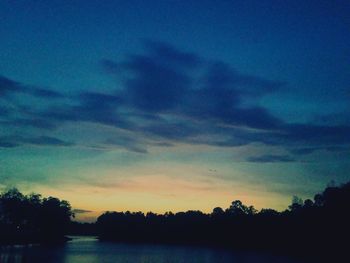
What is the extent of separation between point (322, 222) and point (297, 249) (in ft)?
51.5

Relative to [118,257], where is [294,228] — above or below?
above

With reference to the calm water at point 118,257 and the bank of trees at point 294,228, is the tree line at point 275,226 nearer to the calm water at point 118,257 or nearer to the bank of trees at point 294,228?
the bank of trees at point 294,228

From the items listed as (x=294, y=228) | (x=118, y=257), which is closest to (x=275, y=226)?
(x=294, y=228)

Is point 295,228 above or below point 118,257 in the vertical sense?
above

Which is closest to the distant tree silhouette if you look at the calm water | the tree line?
the tree line

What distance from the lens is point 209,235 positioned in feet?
625

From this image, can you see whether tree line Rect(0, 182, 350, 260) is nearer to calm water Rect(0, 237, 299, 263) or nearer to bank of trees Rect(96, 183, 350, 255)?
bank of trees Rect(96, 183, 350, 255)

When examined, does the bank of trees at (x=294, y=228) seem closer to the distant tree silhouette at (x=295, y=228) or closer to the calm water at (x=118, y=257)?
the distant tree silhouette at (x=295, y=228)

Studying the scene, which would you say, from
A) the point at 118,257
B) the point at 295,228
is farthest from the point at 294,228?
the point at 118,257

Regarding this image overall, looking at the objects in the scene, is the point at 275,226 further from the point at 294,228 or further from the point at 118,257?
the point at 118,257

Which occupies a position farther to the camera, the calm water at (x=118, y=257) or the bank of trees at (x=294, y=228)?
the bank of trees at (x=294, y=228)

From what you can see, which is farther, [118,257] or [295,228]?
[295,228]

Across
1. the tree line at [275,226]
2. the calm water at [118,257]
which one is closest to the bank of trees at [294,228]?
the tree line at [275,226]

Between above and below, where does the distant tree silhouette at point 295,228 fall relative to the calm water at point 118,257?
above
